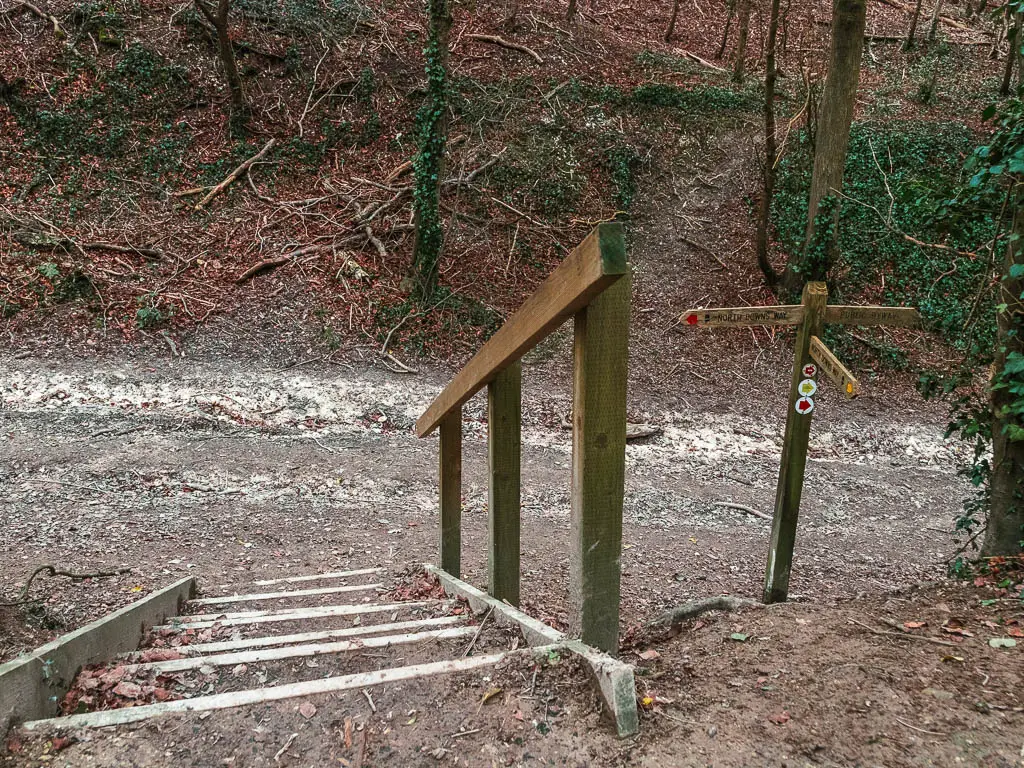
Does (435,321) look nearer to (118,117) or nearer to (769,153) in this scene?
(769,153)

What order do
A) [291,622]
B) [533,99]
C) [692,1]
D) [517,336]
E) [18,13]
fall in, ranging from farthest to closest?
1. [692,1]
2. [533,99]
3. [18,13]
4. [291,622]
5. [517,336]

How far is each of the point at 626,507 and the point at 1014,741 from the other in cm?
557

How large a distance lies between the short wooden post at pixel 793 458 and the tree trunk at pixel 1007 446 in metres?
1.11

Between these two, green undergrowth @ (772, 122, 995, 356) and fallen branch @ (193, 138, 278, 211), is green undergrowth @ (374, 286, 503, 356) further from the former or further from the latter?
green undergrowth @ (772, 122, 995, 356)

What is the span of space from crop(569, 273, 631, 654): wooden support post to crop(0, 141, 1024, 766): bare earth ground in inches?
9.1

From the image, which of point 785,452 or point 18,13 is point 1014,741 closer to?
point 785,452

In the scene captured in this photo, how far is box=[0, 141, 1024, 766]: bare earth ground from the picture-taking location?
1800 millimetres

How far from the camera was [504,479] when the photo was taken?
9.93 ft

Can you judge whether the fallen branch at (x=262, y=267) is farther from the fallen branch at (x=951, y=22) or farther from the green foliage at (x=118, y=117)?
the fallen branch at (x=951, y=22)

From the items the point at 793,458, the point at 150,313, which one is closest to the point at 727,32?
the point at 150,313

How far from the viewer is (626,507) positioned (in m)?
7.35

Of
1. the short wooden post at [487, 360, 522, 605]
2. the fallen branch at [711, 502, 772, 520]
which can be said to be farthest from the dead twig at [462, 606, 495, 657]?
the fallen branch at [711, 502, 772, 520]

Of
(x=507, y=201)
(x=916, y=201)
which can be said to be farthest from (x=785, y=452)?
(x=507, y=201)

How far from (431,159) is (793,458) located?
740 centimetres
